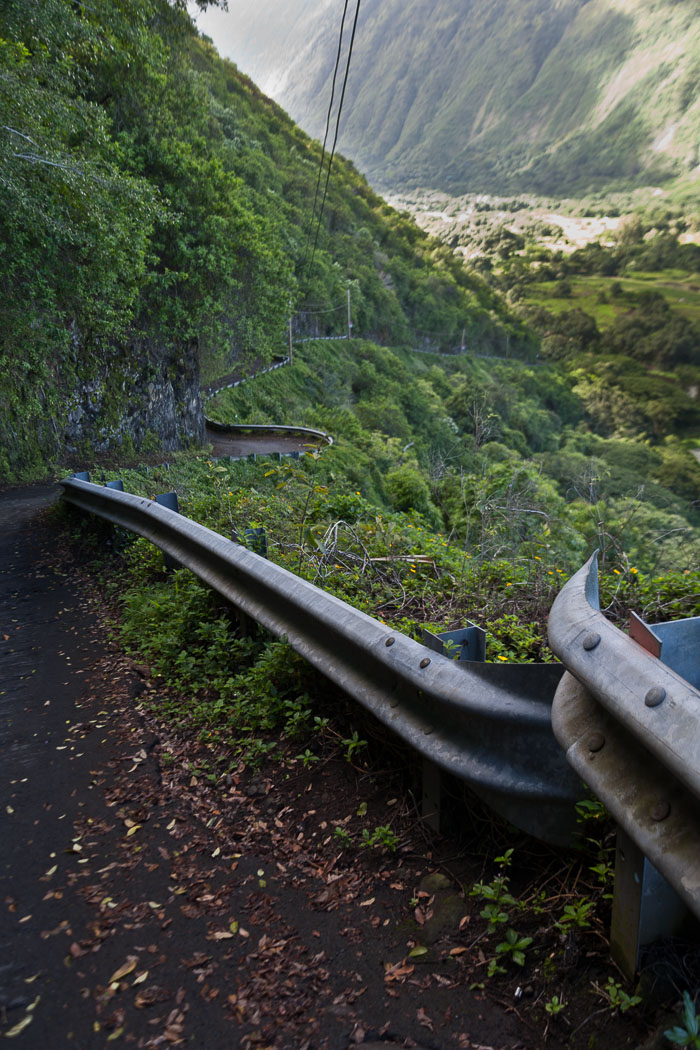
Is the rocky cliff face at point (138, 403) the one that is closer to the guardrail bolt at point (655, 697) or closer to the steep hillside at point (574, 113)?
the guardrail bolt at point (655, 697)

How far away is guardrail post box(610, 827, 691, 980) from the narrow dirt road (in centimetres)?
33

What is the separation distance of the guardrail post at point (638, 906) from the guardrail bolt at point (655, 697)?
1.26 feet

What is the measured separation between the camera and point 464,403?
62.8 m

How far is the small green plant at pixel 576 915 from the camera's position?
165cm

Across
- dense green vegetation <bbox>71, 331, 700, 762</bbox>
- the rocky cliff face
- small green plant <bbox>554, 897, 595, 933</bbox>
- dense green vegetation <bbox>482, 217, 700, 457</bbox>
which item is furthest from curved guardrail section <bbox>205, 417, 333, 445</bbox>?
dense green vegetation <bbox>482, 217, 700, 457</bbox>

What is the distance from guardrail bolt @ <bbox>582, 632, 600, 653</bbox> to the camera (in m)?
1.48

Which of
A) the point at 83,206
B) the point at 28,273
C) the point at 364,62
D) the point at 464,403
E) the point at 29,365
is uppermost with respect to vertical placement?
the point at 364,62

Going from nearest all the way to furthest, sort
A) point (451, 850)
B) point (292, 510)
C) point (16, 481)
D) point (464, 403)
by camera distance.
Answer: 1. point (451, 850)
2. point (292, 510)
3. point (16, 481)
4. point (464, 403)

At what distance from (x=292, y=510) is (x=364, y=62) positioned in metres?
234

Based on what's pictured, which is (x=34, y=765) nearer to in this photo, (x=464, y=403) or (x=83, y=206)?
(x=83, y=206)

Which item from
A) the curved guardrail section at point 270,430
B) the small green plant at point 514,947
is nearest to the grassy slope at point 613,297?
the curved guardrail section at point 270,430

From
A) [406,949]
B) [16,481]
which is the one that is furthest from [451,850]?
[16,481]

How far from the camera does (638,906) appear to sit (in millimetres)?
1431

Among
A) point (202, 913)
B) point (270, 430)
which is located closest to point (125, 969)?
point (202, 913)
